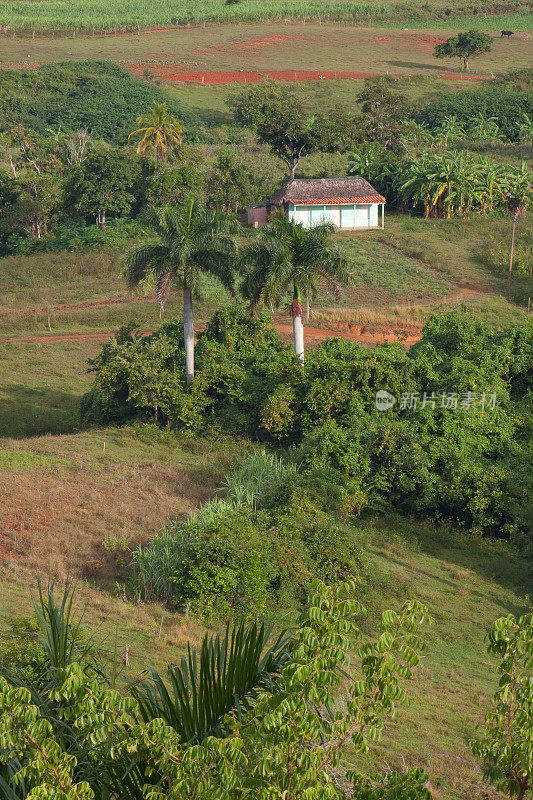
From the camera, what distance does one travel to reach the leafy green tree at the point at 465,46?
101 metres

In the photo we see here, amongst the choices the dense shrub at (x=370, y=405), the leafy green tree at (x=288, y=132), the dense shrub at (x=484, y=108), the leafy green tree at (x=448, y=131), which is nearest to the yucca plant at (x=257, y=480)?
the dense shrub at (x=370, y=405)

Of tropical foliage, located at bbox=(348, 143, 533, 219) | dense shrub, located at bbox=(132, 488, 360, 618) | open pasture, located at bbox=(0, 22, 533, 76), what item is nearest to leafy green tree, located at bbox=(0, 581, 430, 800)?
dense shrub, located at bbox=(132, 488, 360, 618)

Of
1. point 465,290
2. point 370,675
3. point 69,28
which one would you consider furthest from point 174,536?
point 69,28

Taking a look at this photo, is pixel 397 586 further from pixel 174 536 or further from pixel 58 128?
pixel 58 128

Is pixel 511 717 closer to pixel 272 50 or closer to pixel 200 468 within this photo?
pixel 200 468

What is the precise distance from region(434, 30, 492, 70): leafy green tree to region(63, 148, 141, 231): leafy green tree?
189 ft

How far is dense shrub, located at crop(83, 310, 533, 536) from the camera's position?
2512cm

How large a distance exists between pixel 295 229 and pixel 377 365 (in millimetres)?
5189

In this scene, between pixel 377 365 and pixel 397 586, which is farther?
pixel 377 365

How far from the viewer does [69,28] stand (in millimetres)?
114562

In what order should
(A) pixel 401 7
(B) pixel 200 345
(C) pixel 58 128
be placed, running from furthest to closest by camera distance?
(A) pixel 401 7, (C) pixel 58 128, (B) pixel 200 345

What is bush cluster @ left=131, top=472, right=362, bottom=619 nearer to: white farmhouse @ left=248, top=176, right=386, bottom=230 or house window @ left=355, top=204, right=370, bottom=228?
white farmhouse @ left=248, top=176, right=386, bottom=230

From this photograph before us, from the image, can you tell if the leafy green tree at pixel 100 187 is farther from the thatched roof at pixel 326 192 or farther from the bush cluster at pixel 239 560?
the bush cluster at pixel 239 560

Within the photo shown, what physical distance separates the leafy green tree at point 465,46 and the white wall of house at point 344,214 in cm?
5356
